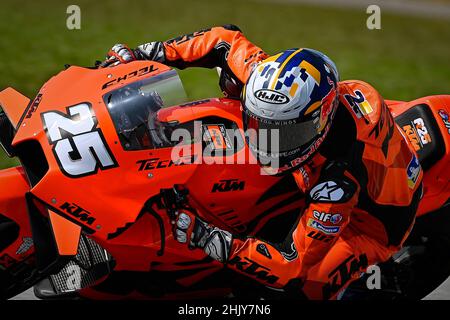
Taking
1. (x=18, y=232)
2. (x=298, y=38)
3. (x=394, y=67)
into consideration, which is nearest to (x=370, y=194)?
(x=18, y=232)

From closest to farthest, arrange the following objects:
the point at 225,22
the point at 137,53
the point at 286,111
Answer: the point at 286,111, the point at 137,53, the point at 225,22

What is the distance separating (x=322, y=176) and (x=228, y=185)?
49 centimetres

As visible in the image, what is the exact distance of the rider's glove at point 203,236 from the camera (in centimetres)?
396

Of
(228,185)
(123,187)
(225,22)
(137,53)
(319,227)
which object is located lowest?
(225,22)

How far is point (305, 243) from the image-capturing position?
4.27 meters

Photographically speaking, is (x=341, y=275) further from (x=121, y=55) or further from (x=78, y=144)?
(x=121, y=55)

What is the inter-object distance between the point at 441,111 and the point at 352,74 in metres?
7.34

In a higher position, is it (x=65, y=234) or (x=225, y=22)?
(x=65, y=234)

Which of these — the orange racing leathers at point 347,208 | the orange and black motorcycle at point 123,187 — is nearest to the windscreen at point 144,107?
the orange and black motorcycle at point 123,187

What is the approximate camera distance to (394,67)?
44.2ft

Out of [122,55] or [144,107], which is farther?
[122,55]

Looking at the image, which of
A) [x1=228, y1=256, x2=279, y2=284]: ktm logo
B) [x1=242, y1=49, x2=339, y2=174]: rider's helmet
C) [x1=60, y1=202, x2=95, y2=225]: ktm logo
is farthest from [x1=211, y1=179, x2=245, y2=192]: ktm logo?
[x1=60, y1=202, x2=95, y2=225]: ktm logo

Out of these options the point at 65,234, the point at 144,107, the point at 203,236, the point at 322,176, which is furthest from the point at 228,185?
the point at 65,234

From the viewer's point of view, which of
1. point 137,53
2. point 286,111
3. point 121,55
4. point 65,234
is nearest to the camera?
point 65,234
